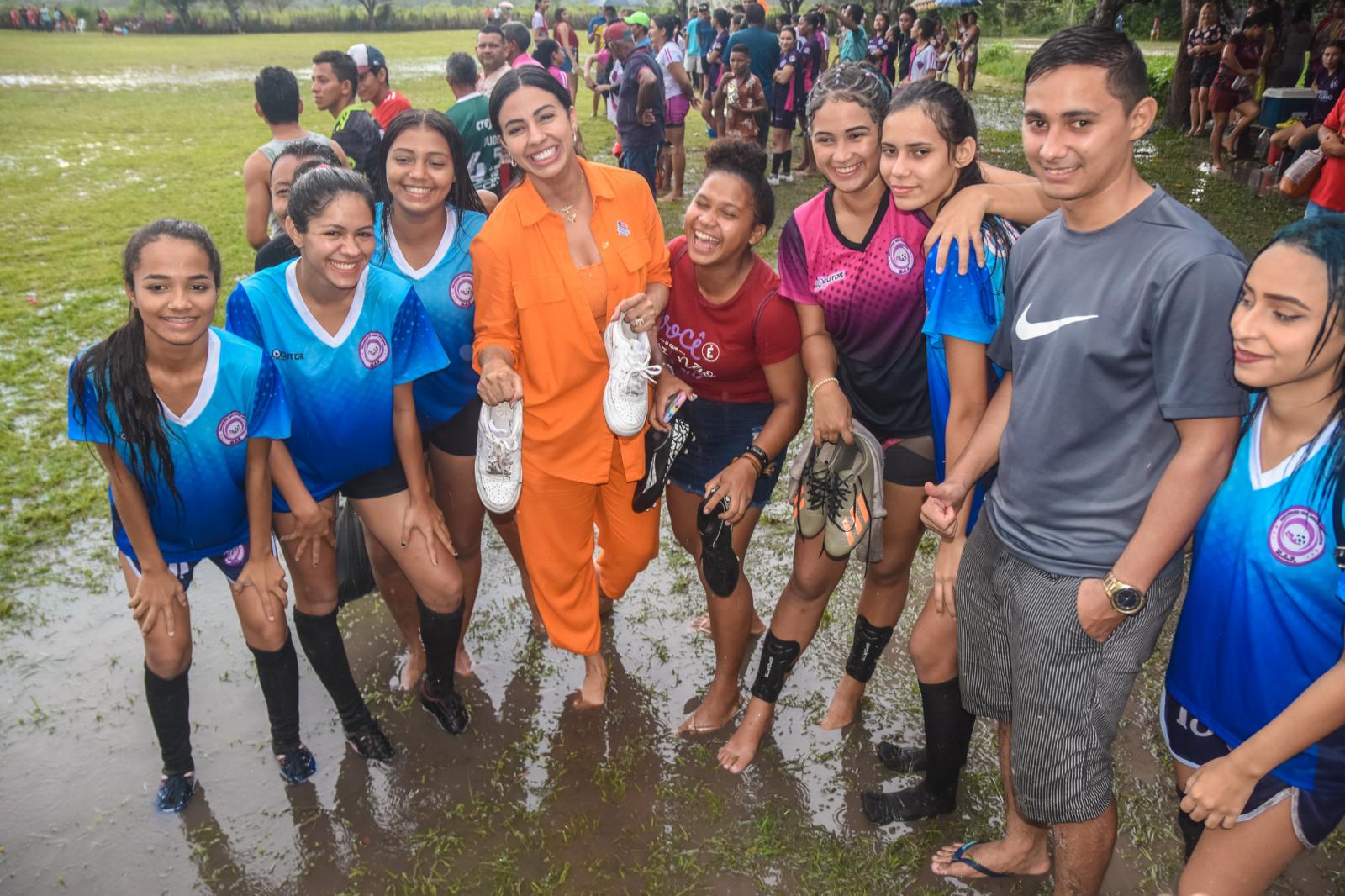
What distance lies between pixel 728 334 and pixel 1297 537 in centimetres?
171

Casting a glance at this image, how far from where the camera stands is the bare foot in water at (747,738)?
3215mm

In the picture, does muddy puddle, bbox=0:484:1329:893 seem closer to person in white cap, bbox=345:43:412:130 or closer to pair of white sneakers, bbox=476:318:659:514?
pair of white sneakers, bbox=476:318:659:514

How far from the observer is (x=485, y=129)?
597cm

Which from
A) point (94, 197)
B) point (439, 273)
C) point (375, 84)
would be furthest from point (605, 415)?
point (94, 197)

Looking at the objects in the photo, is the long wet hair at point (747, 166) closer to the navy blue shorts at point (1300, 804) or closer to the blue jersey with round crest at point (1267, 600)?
the blue jersey with round crest at point (1267, 600)

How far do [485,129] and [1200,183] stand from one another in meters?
9.37

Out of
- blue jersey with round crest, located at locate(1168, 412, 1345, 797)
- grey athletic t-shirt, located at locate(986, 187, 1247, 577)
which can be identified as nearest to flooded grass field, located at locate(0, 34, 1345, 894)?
blue jersey with round crest, located at locate(1168, 412, 1345, 797)

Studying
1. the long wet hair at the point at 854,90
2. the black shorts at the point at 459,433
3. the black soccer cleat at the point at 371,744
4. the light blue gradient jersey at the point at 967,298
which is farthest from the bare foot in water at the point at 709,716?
the long wet hair at the point at 854,90

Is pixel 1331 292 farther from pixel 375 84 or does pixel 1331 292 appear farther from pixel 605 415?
pixel 375 84

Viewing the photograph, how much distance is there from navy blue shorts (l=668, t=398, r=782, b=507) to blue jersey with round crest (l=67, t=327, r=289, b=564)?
137cm

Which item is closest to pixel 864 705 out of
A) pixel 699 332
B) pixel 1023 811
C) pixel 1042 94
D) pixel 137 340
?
pixel 1023 811

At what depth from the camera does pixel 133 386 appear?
2564 mm

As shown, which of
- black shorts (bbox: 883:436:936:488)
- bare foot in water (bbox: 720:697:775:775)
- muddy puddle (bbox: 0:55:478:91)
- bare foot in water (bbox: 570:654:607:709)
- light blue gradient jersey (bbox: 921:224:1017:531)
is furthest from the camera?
muddy puddle (bbox: 0:55:478:91)

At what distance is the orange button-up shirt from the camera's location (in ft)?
9.84
